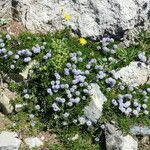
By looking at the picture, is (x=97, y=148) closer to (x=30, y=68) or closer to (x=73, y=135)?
(x=73, y=135)

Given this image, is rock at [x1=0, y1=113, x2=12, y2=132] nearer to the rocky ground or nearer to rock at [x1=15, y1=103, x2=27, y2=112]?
the rocky ground

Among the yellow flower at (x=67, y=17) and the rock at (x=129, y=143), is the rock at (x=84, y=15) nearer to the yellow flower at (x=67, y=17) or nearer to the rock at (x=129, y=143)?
the yellow flower at (x=67, y=17)

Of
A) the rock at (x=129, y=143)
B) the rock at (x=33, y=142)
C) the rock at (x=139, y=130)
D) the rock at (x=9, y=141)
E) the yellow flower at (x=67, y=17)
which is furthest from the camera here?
the yellow flower at (x=67, y=17)

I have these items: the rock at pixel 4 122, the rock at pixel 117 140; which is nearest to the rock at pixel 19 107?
the rock at pixel 4 122

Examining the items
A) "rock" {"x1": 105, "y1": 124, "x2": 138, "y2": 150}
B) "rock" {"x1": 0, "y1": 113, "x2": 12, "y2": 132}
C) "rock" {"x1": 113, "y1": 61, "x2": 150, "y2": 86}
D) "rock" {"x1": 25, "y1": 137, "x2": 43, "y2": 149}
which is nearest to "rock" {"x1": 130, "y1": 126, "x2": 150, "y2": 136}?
"rock" {"x1": 105, "y1": 124, "x2": 138, "y2": 150}

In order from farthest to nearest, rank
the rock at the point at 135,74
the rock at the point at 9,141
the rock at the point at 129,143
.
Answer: the rock at the point at 135,74
the rock at the point at 129,143
the rock at the point at 9,141

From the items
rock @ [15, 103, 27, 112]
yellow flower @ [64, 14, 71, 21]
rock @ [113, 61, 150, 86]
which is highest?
yellow flower @ [64, 14, 71, 21]

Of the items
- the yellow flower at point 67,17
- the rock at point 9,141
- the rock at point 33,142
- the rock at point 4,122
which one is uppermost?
the yellow flower at point 67,17
